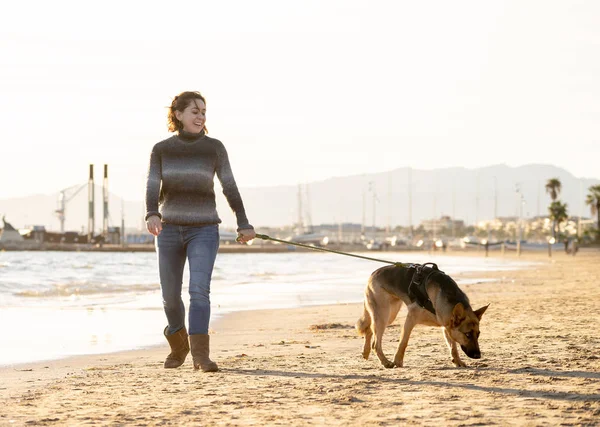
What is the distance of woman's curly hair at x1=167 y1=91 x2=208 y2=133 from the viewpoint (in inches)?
263

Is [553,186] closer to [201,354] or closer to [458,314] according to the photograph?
[458,314]

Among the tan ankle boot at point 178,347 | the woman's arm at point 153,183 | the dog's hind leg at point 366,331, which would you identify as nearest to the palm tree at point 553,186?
the dog's hind leg at point 366,331

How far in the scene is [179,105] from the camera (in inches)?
265

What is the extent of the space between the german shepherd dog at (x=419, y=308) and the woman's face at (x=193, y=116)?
1.87 meters

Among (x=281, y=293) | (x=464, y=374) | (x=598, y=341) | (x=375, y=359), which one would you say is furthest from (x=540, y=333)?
(x=281, y=293)

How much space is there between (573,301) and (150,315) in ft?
21.2

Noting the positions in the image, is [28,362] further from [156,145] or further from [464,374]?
[464,374]

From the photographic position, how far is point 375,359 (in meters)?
7.41

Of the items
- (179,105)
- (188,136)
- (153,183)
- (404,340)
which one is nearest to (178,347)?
(153,183)

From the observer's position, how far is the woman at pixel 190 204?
21.8 ft

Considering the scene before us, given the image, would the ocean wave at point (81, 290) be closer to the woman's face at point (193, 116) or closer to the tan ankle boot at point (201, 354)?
the tan ankle boot at point (201, 354)

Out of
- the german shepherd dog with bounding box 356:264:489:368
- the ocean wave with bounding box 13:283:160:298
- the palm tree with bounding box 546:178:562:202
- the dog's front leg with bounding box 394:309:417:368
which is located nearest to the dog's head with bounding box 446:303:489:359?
the german shepherd dog with bounding box 356:264:489:368

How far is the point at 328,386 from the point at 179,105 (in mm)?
2393

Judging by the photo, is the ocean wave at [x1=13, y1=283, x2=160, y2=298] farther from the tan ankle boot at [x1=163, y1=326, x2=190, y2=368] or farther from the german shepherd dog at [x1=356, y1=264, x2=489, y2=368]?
the german shepherd dog at [x1=356, y1=264, x2=489, y2=368]
